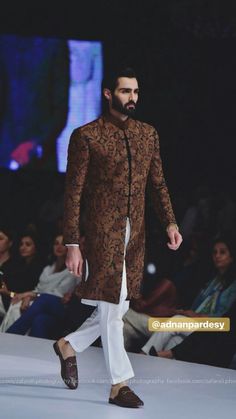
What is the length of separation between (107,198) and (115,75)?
0.42m

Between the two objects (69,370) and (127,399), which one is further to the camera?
(69,370)

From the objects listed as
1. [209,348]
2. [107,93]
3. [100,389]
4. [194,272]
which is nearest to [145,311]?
[194,272]

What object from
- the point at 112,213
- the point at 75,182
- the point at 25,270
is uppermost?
the point at 75,182

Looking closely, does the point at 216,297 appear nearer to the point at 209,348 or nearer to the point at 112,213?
the point at 209,348

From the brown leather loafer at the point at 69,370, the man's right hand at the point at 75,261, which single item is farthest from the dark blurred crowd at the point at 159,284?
the man's right hand at the point at 75,261

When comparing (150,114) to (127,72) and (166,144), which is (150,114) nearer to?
(166,144)

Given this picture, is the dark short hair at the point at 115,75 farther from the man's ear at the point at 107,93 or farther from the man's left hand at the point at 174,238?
the man's left hand at the point at 174,238

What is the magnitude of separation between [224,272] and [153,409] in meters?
1.88

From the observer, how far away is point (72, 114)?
9203 millimetres

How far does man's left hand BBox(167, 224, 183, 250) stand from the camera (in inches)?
138

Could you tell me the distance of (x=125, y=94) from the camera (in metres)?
3.51

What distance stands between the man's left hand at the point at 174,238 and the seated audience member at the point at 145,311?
178 cm

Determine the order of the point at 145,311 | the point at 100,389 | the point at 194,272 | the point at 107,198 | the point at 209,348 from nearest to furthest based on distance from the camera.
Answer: the point at 107,198, the point at 100,389, the point at 209,348, the point at 145,311, the point at 194,272

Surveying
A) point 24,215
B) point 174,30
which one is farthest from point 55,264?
point 174,30
